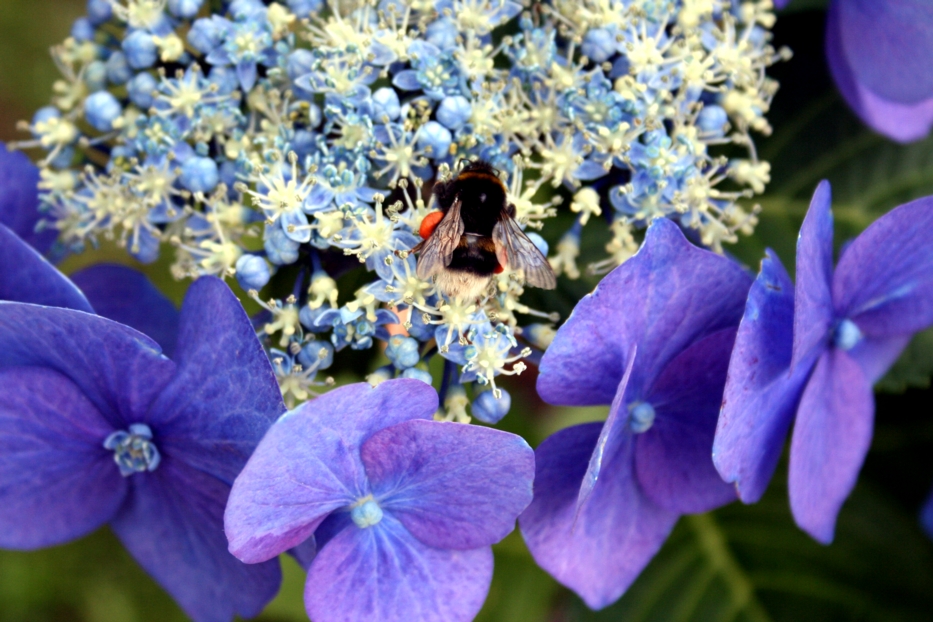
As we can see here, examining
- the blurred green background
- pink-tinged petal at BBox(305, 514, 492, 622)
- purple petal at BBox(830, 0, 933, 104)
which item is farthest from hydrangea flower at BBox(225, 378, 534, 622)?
purple petal at BBox(830, 0, 933, 104)

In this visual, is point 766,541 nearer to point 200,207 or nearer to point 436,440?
point 436,440

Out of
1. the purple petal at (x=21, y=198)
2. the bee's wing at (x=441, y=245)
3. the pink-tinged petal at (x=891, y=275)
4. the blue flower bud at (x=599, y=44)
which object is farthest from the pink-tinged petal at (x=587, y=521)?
the purple petal at (x=21, y=198)

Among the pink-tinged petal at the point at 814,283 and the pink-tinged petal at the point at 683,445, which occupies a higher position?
the pink-tinged petal at the point at 814,283

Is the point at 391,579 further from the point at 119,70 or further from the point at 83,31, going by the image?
the point at 83,31

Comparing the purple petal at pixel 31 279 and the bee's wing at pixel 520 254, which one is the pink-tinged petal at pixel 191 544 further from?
the bee's wing at pixel 520 254

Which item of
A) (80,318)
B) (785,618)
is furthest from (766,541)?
(80,318)

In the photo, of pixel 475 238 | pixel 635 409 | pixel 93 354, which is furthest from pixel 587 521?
pixel 93 354

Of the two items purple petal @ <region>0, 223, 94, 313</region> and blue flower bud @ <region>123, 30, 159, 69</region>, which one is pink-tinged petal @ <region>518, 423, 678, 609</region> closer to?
purple petal @ <region>0, 223, 94, 313</region>
